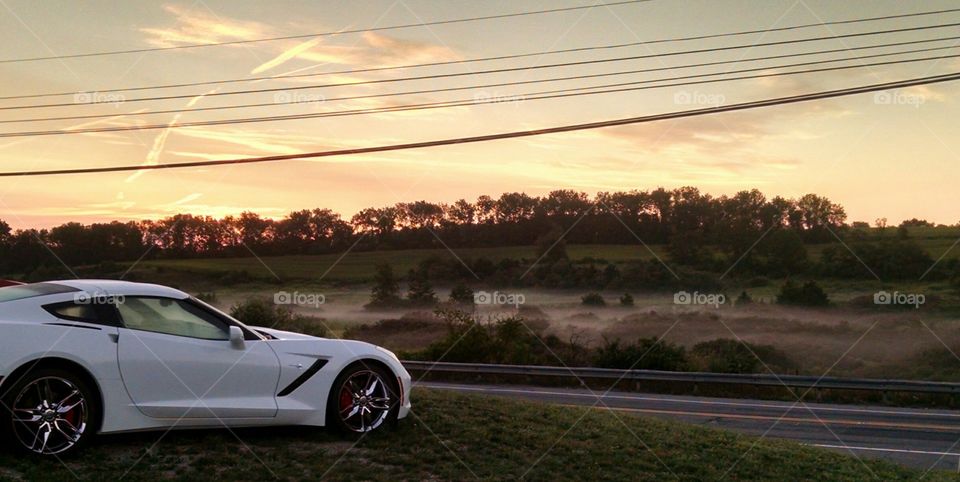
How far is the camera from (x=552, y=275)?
131ft

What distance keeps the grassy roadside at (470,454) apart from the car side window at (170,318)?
0.89m

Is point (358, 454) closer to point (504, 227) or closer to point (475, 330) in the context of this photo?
point (475, 330)

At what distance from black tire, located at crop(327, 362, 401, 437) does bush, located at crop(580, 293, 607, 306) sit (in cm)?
2972

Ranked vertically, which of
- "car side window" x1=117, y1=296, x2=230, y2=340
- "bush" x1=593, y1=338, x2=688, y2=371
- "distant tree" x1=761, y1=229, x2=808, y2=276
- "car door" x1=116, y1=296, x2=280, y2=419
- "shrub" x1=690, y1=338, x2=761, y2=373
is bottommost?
"shrub" x1=690, y1=338, x2=761, y2=373

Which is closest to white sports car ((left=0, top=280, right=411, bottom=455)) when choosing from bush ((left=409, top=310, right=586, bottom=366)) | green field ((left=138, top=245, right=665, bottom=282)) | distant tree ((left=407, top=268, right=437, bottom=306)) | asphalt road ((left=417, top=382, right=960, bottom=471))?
asphalt road ((left=417, top=382, right=960, bottom=471))

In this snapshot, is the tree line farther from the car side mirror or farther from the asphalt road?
the car side mirror

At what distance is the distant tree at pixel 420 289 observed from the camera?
34.9m

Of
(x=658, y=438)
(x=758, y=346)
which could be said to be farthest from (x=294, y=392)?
(x=758, y=346)

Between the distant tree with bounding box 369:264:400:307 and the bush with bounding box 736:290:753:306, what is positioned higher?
the distant tree with bounding box 369:264:400:307

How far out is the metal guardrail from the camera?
68.3ft

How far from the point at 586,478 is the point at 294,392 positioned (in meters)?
2.74

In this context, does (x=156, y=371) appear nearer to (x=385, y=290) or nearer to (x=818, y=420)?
(x=818, y=420)

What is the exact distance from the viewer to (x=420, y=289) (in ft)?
117

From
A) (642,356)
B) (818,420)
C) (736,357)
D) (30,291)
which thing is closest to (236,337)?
(30,291)
